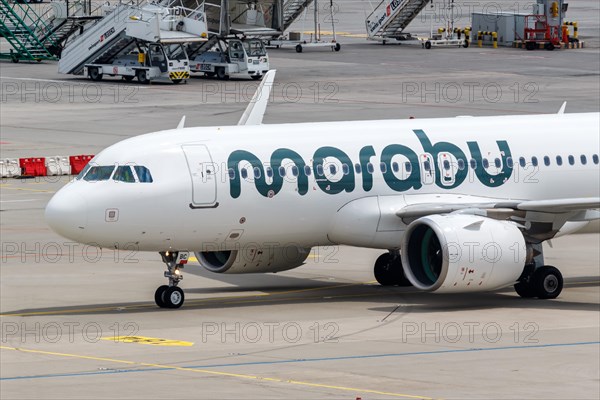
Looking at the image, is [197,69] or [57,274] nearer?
[57,274]

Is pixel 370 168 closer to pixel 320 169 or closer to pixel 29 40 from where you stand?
pixel 320 169

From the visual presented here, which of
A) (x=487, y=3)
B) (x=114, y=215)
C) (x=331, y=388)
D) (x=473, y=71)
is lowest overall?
(x=331, y=388)

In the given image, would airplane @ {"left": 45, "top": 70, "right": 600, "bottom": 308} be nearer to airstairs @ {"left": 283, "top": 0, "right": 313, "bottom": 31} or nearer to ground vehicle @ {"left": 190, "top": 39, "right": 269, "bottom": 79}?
ground vehicle @ {"left": 190, "top": 39, "right": 269, "bottom": 79}

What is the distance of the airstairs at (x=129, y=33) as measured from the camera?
89.9 metres

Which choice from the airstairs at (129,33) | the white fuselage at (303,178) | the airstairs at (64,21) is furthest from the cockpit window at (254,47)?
the white fuselage at (303,178)

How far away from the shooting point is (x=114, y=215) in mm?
33312

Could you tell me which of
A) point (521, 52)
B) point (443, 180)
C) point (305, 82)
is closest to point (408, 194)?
point (443, 180)

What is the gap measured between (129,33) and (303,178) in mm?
56952

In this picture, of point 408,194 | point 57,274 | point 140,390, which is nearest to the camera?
point 140,390

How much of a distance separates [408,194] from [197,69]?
61652mm

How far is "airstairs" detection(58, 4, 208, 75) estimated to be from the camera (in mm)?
89875

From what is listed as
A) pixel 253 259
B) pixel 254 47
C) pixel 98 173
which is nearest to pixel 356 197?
pixel 253 259

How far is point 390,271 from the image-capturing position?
124 ft

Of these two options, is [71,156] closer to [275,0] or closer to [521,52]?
[275,0]
